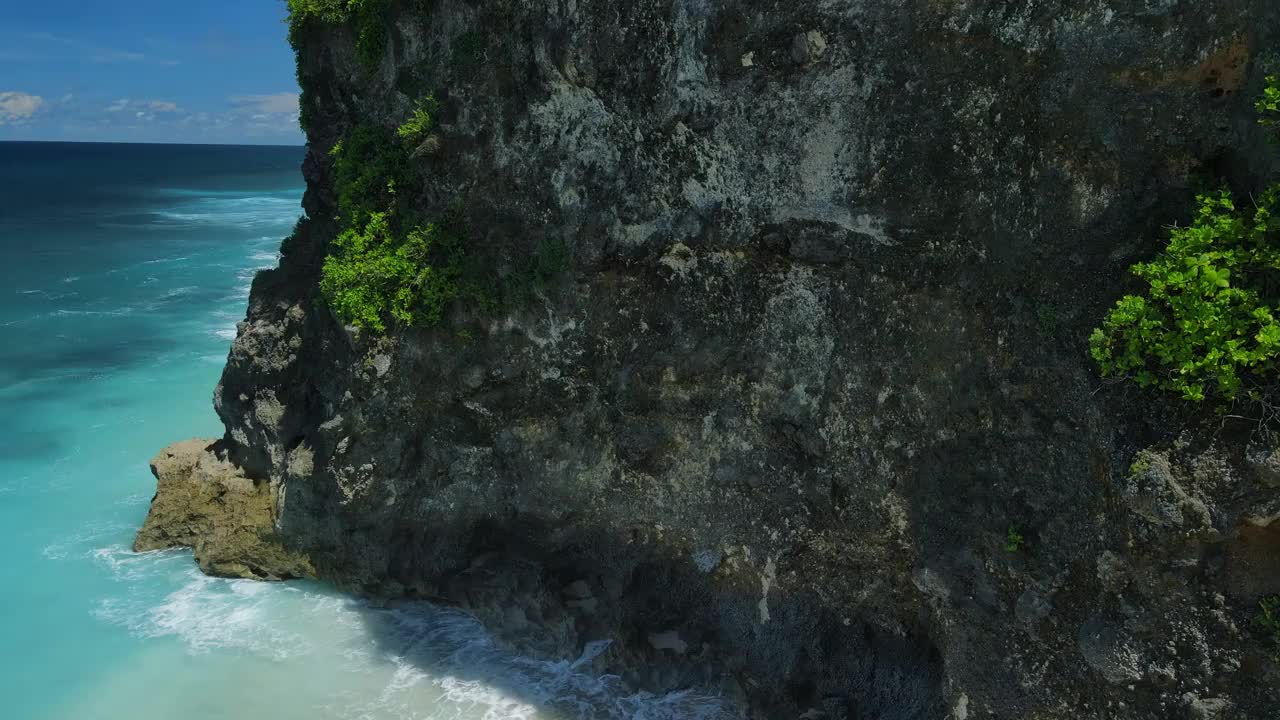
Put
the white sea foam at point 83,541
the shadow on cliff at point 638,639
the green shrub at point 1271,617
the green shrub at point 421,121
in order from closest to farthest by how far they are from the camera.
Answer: the green shrub at point 1271,617
the shadow on cliff at point 638,639
the green shrub at point 421,121
the white sea foam at point 83,541

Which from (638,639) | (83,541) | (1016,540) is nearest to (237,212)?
(83,541)

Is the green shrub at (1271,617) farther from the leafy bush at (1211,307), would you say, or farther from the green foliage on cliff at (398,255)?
the green foliage on cliff at (398,255)

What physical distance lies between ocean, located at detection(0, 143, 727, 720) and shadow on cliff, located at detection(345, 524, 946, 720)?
52mm

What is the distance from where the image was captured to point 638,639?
11.4 metres

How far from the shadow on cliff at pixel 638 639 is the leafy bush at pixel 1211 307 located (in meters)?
4.03

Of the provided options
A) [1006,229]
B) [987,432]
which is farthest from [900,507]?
[1006,229]

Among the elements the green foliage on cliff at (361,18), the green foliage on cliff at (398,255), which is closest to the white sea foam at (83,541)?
the green foliage on cliff at (398,255)

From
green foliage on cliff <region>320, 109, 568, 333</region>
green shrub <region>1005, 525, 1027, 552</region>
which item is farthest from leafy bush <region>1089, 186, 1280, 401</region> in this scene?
green foliage on cliff <region>320, 109, 568, 333</region>

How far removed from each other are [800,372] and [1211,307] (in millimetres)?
4020

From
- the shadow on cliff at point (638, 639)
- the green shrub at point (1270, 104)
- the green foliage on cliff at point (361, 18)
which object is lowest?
the shadow on cliff at point (638, 639)

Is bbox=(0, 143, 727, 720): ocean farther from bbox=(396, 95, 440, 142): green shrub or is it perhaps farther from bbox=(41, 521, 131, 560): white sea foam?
bbox=(396, 95, 440, 142): green shrub

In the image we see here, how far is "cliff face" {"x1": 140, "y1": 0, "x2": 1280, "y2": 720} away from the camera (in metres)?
7.38

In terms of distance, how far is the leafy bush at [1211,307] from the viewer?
6543 millimetres

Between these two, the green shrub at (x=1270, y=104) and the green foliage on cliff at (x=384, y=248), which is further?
the green foliage on cliff at (x=384, y=248)
